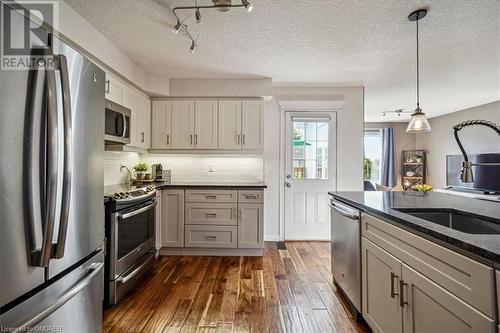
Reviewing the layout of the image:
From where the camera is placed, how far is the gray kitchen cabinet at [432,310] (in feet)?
2.92

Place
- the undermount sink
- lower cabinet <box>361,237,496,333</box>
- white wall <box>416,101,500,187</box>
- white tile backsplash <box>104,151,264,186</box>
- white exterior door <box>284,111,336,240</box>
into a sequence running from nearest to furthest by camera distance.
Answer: lower cabinet <box>361,237,496,333</box> → the undermount sink → white tile backsplash <box>104,151,264,186</box> → white exterior door <box>284,111,336,240</box> → white wall <box>416,101,500,187</box>

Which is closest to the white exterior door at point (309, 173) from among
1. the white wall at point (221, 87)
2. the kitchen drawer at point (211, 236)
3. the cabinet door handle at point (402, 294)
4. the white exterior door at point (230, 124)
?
the white wall at point (221, 87)

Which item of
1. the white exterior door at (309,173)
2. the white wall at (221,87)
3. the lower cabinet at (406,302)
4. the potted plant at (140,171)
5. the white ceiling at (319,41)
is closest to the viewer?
the lower cabinet at (406,302)

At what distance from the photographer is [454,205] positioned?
→ 173cm

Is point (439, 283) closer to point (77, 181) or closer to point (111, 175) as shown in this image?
point (77, 181)

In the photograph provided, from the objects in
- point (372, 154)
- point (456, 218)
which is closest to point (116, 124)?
point (456, 218)

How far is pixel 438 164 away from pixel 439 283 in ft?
22.0

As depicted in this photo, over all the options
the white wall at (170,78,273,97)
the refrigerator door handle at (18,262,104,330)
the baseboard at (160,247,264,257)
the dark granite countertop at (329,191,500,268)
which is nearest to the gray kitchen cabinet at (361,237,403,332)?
the dark granite countertop at (329,191,500,268)

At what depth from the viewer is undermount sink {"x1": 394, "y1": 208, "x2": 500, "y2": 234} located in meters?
1.45

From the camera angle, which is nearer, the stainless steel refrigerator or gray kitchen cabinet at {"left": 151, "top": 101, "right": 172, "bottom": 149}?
the stainless steel refrigerator

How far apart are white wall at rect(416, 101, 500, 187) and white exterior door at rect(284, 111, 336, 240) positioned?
144 inches

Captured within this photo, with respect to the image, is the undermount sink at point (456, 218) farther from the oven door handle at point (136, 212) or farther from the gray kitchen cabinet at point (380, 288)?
the oven door handle at point (136, 212)

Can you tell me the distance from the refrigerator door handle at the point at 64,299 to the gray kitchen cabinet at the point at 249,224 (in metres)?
1.99

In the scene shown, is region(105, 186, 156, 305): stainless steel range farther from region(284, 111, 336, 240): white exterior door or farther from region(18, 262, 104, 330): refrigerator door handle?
region(284, 111, 336, 240): white exterior door
